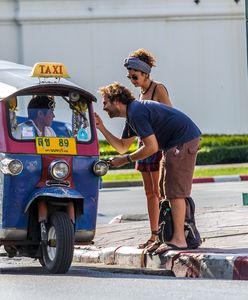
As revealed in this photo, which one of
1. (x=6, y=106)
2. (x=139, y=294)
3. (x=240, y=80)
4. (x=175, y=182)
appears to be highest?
(x=240, y=80)

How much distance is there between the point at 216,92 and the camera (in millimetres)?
31812

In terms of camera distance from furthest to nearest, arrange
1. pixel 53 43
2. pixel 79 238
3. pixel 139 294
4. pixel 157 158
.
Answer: pixel 53 43 → pixel 157 158 → pixel 79 238 → pixel 139 294

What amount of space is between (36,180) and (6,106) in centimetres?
71

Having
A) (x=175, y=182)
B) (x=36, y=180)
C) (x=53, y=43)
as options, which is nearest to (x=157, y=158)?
(x=175, y=182)

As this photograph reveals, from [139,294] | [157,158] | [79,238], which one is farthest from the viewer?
[157,158]

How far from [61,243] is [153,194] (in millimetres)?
1676

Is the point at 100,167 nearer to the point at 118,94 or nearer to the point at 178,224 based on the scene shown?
the point at 118,94

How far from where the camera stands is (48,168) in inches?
413

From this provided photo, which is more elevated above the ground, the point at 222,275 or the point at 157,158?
the point at 157,158

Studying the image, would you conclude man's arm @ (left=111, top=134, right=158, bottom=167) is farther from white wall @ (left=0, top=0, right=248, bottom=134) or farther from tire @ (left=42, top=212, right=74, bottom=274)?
white wall @ (left=0, top=0, right=248, bottom=134)

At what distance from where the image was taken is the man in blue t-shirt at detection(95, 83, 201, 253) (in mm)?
10789

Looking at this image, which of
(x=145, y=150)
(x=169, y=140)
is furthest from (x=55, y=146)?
(x=169, y=140)

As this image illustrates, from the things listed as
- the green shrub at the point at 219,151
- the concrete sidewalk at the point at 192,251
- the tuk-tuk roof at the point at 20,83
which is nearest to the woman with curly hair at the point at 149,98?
the concrete sidewalk at the point at 192,251

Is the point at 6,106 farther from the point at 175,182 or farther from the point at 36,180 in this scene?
the point at 175,182
